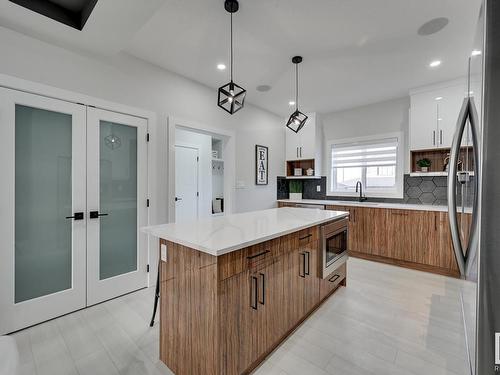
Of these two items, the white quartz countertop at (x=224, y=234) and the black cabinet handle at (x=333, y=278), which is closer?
the white quartz countertop at (x=224, y=234)

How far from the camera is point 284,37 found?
2436mm

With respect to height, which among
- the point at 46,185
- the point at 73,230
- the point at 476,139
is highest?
the point at 476,139

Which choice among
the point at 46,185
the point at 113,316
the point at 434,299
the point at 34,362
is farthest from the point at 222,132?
the point at 434,299

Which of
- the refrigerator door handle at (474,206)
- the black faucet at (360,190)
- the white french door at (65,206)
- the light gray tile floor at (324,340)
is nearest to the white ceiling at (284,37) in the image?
the white french door at (65,206)

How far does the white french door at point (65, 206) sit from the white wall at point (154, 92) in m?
0.21

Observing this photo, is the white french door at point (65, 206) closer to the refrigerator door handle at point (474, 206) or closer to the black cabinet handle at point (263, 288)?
the black cabinet handle at point (263, 288)

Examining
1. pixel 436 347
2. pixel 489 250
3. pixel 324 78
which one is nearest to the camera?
pixel 489 250

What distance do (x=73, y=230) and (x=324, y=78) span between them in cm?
364

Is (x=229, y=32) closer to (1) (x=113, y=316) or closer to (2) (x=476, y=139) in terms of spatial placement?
(2) (x=476, y=139)

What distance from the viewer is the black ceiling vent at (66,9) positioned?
6.10 ft

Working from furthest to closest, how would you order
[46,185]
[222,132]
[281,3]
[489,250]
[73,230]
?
[222,132], [73,230], [46,185], [281,3], [489,250]

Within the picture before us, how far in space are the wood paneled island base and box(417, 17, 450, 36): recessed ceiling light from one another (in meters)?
2.33

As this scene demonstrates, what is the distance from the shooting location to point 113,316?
227cm

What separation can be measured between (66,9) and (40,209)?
180 centimetres
